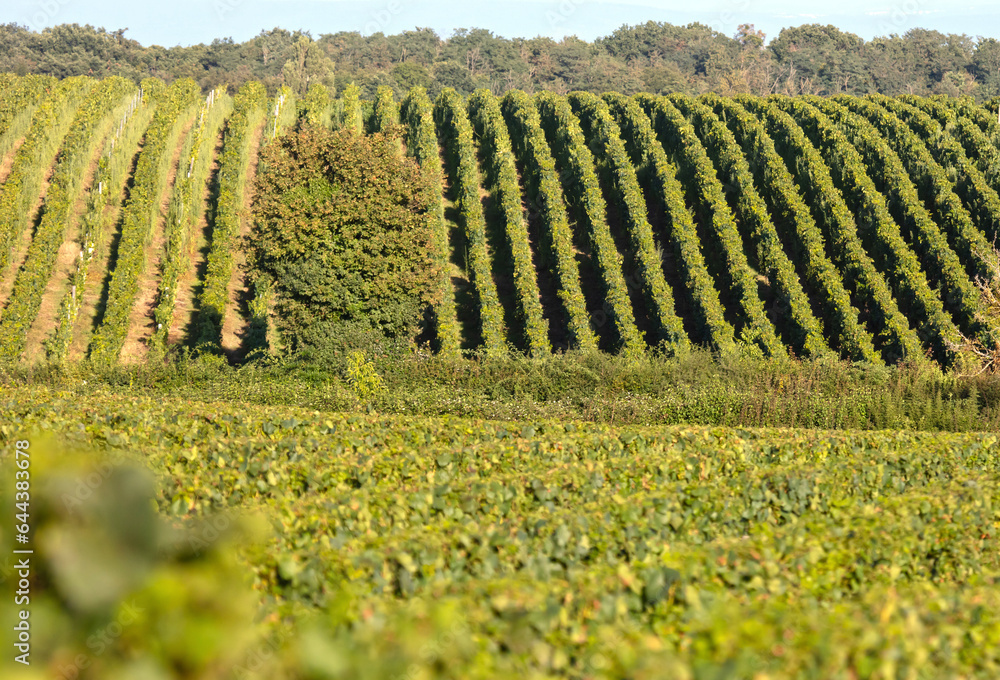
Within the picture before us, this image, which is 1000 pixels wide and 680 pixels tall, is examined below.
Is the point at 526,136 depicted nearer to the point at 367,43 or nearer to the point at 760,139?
the point at 760,139

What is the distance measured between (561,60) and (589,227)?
68843mm

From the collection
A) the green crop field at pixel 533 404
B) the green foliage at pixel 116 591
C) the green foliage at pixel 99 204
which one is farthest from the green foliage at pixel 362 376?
the green foliage at pixel 116 591

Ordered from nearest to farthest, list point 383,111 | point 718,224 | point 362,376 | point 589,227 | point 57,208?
point 362,376 → point 718,224 → point 57,208 → point 589,227 → point 383,111

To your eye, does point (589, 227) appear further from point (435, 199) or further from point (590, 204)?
point (435, 199)

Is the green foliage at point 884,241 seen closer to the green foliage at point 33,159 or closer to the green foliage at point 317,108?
the green foliage at point 317,108

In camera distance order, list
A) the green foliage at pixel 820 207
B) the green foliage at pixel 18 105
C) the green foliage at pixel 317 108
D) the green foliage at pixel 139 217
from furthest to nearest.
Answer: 1. the green foliage at pixel 317 108
2. the green foliage at pixel 18 105
3. the green foliage at pixel 820 207
4. the green foliage at pixel 139 217

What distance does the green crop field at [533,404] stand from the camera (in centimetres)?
314

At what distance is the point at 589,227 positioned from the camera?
2736cm

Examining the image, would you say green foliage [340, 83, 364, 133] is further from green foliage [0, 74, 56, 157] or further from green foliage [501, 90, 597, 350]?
green foliage [0, 74, 56, 157]

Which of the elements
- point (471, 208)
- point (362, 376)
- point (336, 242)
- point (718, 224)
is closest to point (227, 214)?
point (471, 208)

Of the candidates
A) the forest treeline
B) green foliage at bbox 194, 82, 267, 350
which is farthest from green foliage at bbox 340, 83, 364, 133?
the forest treeline

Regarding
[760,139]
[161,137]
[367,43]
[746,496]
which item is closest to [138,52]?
[367,43]

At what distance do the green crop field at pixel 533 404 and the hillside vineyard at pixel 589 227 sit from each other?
0.15 m

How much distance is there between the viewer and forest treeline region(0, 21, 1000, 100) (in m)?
72.7
